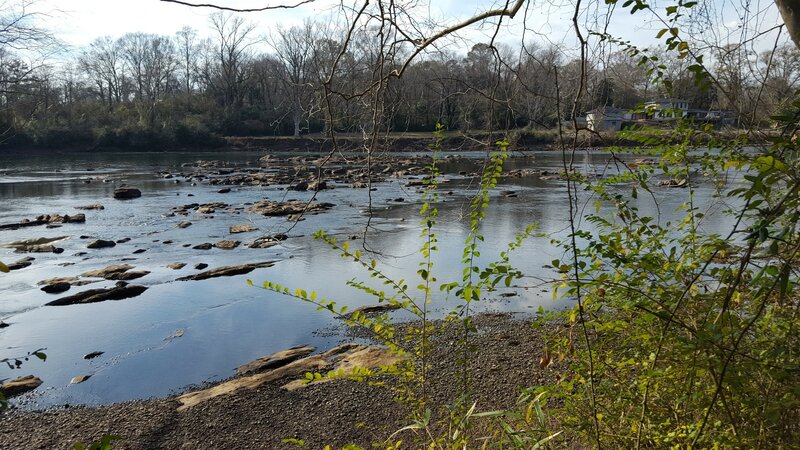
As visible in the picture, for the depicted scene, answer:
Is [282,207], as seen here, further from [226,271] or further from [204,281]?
[204,281]

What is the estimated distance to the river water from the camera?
25.2 ft

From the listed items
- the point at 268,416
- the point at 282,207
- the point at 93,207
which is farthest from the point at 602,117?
the point at 93,207

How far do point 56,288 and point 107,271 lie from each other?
46.9 inches

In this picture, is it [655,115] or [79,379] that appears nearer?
[655,115]

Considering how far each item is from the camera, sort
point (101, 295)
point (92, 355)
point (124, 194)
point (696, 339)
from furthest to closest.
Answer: point (124, 194)
point (101, 295)
point (92, 355)
point (696, 339)

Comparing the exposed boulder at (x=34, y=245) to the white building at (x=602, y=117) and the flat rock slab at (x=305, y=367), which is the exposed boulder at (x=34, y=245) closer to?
the flat rock slab at (x=305, y=367)

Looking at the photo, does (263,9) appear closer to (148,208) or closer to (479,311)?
(479,311)

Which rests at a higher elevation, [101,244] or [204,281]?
[101,244]

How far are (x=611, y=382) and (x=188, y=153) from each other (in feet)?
161

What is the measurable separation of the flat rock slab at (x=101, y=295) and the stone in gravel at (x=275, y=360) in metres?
4.21

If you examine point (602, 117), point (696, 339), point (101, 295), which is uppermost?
point (602, 117)

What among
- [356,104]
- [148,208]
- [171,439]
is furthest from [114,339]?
[148,208]

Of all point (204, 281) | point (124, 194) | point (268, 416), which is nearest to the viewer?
point (268, 416)

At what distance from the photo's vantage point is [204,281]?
37.7ft
